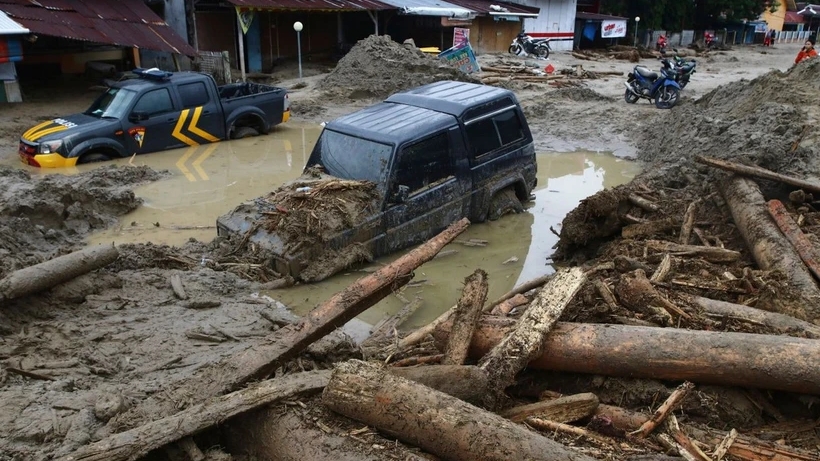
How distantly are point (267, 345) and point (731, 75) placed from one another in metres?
30.7

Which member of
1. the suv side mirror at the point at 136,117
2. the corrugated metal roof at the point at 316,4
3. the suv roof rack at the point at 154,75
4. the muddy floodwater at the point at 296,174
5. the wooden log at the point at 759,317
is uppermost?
the corrugated metal roof at the point at 316,4

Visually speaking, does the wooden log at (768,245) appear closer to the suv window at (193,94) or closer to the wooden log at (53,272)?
the wooden log at (53,272)

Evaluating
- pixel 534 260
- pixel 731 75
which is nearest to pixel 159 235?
pixel 534 260

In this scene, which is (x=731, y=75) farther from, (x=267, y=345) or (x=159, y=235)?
(x=267, y=345)

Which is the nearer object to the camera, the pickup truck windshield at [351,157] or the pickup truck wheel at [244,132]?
the pickup truck windshield at [351,157]

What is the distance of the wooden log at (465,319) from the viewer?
14.1 feet

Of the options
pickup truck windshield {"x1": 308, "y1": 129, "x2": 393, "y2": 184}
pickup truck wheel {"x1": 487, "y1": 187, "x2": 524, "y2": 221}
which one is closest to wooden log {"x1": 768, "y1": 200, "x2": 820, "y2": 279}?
pickup truck wheel {"x1": 487, "y1": 187, "x2": 524, "y2": 221}

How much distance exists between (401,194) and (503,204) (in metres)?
2.50

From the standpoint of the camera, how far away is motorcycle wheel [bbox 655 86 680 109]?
61.4 ft

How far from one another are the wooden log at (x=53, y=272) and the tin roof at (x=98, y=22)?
12272mm

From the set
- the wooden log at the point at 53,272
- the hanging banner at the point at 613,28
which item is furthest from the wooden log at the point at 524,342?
the hanging banner at the point at 613,28

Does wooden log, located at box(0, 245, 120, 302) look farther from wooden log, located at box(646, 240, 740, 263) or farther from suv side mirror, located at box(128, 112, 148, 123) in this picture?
suv side mirror, located at box(128, 112, 148, 123)

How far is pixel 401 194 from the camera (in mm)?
8094

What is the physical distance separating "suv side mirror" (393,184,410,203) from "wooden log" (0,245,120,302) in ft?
11.1
